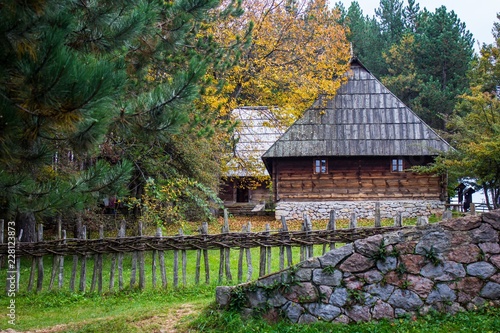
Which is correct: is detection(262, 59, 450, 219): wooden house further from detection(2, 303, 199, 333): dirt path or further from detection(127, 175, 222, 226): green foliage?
detection(2, 303, 199, 333): dirt path

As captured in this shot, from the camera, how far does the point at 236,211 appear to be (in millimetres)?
24828

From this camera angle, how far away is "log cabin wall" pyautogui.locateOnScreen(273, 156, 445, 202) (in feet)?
68.1

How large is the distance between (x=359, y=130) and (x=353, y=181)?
201cm

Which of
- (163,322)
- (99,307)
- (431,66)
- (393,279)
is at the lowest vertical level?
(99,307)

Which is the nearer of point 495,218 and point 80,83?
point 80,83

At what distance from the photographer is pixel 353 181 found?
21.0 m

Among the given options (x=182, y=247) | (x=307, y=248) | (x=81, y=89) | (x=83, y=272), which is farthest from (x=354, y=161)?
(x=81, y=89)

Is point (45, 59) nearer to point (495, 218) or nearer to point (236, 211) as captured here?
point (495, 218)

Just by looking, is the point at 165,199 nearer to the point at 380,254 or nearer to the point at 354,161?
the point at 380,254

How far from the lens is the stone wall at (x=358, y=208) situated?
67.4 ft

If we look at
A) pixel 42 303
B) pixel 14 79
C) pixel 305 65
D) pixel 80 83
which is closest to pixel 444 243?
pixel 80 83

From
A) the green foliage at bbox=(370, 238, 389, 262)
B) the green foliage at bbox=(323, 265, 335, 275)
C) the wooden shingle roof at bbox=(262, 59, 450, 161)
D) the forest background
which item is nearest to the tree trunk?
the forest background

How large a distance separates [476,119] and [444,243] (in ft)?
37.8

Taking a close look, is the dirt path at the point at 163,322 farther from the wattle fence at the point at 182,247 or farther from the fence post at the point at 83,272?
the fence post at the point at 83,272
